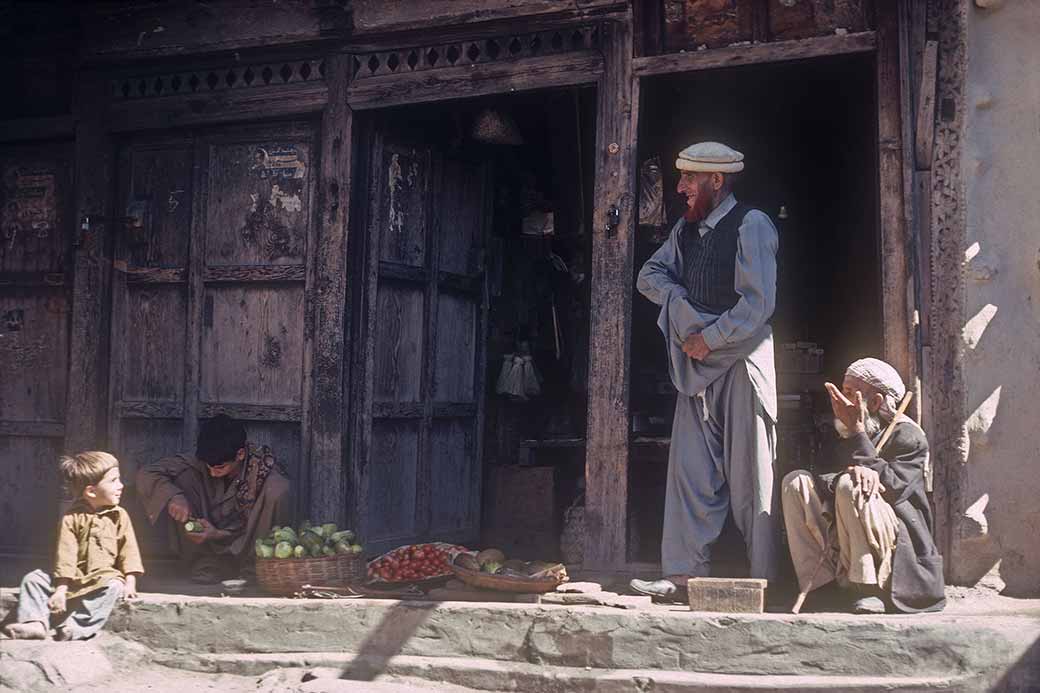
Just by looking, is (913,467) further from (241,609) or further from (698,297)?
(241,609)

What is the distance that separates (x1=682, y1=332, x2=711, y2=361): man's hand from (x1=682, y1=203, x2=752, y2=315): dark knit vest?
0.69 feet

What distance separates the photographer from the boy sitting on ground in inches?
222

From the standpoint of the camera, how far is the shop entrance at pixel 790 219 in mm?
7062

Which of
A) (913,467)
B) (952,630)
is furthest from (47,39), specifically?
(952,630)

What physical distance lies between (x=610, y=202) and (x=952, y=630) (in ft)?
9.35

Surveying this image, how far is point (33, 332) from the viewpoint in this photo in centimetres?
776

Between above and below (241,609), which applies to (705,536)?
above

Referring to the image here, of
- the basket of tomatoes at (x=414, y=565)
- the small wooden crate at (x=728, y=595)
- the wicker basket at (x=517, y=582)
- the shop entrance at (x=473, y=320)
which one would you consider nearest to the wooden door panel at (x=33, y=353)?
the shop entrance at (x=473, y=320)

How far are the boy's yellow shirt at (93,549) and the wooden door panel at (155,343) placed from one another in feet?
4.92

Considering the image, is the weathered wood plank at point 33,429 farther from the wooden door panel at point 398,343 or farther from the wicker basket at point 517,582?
the wicker basket at point 517,582

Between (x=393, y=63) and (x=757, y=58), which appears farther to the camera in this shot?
(x=393, y=63)

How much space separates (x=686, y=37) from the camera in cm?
610

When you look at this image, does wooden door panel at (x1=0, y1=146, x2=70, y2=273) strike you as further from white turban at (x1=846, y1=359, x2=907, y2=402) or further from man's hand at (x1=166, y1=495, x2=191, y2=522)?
white turban at (x1=846, y1=359, x2=907, y2=402)

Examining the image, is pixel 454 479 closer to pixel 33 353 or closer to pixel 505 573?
pixel 505 573
